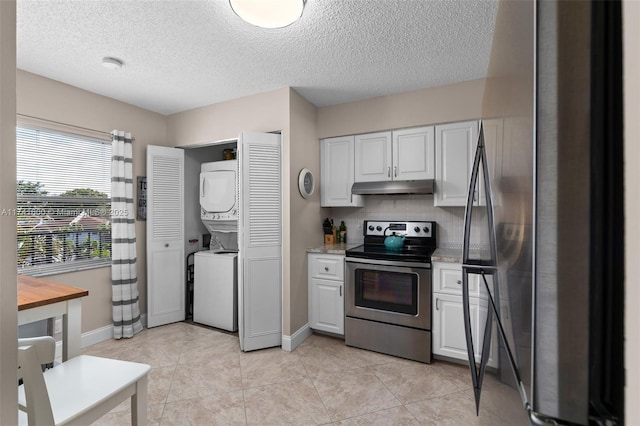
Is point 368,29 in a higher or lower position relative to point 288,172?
higher

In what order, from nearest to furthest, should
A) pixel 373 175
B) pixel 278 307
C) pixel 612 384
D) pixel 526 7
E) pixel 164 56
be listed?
pixel 612 384 < pixel 526 7 < pixel 164 56 < pixel 278 307 < pixel 373 175

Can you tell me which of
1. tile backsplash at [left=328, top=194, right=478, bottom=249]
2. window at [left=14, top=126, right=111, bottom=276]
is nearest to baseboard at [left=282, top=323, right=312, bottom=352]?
tile backsplash at [left=328, top=194, right=478, bottom=249]

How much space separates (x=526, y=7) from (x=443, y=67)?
2.25m

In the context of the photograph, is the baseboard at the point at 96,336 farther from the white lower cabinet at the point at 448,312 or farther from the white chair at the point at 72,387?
Result: the white lower cabinet at the point at 448,312

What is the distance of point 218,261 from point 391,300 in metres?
1.89

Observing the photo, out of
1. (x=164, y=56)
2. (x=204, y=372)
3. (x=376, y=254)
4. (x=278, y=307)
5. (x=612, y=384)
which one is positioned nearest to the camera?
Result: (x=612, y=384)

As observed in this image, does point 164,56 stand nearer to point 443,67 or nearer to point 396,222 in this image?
point 443,67

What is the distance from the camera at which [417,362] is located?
2.49 metres

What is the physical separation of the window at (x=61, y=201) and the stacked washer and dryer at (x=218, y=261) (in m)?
0.94

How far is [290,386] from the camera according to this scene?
2.16m

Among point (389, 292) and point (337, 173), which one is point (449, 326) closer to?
point (389, 292)

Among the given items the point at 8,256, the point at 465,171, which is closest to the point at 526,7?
the point at 8,256

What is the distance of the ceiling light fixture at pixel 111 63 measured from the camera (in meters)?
2.19

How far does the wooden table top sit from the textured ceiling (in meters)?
1.58
